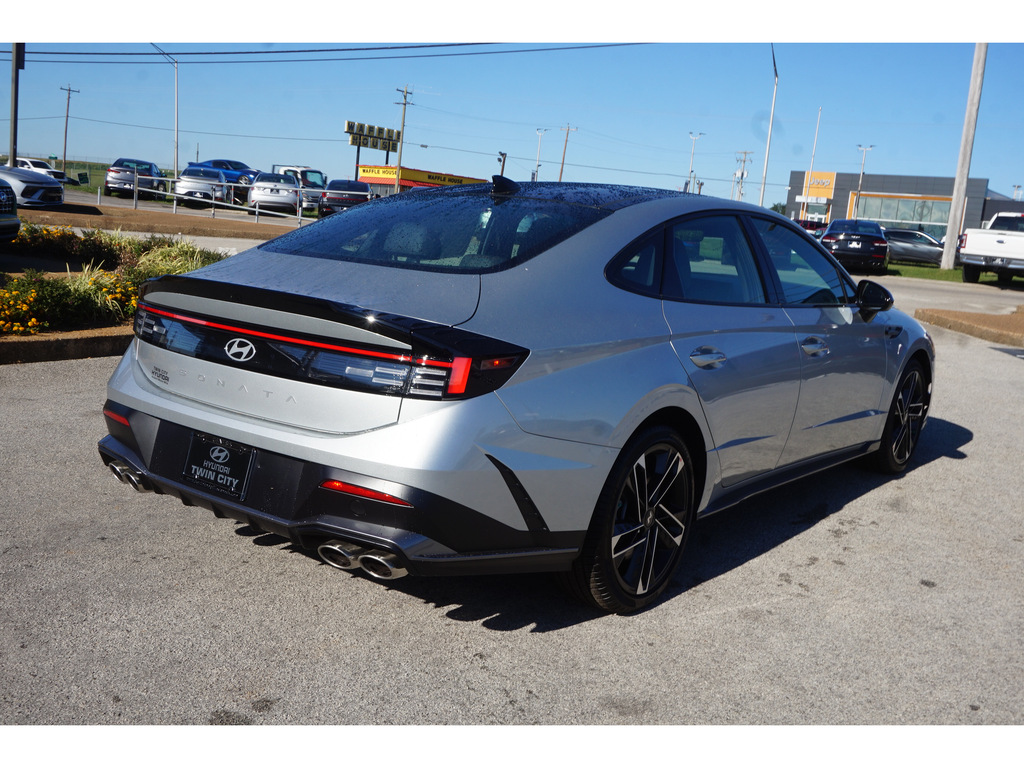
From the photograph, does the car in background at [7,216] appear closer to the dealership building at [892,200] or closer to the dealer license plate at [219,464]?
the dealer license plate at [219,464]

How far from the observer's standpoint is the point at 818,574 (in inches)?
162

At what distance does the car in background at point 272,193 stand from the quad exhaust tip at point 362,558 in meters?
31.5

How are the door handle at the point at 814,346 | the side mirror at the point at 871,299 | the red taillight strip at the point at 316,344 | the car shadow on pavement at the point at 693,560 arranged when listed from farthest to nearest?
the side mirror at the point at 871,299, the door handle at the point at 814,346, the car shadow on pavement at the point at 693,560, the red taillight strip at the point at 316,344

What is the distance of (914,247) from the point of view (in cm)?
3262

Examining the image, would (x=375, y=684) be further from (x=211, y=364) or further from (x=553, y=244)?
(x=553, y=244)

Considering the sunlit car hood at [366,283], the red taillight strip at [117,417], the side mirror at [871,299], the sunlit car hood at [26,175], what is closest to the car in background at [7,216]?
the sunlit car hood at [26,175]

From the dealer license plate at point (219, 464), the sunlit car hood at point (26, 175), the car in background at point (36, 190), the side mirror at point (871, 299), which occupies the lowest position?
the dealer license plate at point (219, 464)

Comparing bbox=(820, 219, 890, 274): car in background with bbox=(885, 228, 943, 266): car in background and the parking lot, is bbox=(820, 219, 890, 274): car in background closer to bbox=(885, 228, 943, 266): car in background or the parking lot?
bbox=(885, 228, 943, 266): car in background

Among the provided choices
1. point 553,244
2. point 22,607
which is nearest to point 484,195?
point 553,244

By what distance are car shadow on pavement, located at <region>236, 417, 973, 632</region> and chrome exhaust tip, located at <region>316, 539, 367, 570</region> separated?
0.51 ft

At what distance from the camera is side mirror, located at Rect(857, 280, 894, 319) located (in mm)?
5027

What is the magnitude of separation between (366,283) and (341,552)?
885mm

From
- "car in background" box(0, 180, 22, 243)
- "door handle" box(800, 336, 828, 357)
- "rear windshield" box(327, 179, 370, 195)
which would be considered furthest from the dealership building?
"door handle" box(800, 336, 828, 357)

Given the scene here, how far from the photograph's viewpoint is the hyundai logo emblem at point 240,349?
3014 mm
